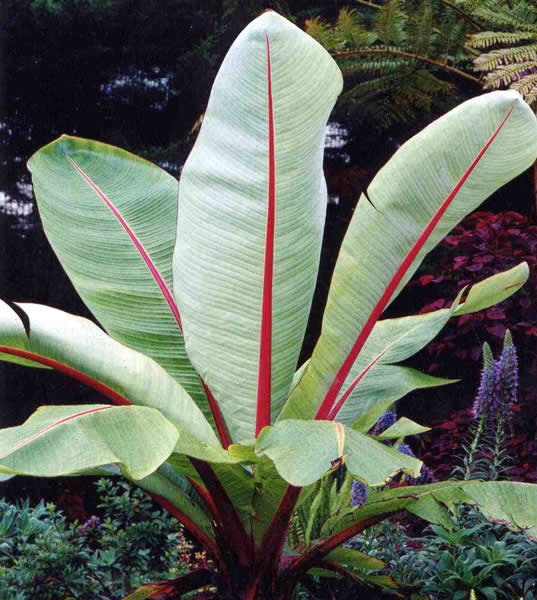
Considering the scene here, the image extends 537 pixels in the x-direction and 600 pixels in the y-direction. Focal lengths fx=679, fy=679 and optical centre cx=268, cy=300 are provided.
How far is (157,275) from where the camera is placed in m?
1.76

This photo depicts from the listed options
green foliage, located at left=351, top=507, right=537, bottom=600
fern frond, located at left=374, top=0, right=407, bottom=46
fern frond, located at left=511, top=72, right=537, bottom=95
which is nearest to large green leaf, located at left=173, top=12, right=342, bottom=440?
green foliage, located at left=351, top=507, right=537, bottom=600

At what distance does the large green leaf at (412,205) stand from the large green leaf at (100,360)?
311mm

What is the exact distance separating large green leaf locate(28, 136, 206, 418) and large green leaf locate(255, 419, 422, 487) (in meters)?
0.64

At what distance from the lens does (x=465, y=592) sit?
144cm

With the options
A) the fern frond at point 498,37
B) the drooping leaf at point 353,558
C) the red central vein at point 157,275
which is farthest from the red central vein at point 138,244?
the fern frond at point 498,37

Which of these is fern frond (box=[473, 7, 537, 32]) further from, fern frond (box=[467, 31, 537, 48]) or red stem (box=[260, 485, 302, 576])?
red stem (box=[260, 485, 302, 576])

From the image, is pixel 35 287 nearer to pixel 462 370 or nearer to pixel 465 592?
pixel 462 370

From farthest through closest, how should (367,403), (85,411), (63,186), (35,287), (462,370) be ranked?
(35,287) < (462,370) < (63,186) < (367,403) < (85,411)

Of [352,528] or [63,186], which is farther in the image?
[63,186]

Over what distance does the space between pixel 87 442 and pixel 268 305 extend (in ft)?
1.83

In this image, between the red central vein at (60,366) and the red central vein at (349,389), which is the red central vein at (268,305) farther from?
the red central vein at (60,366)

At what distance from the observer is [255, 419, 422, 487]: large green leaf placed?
1.00 meters

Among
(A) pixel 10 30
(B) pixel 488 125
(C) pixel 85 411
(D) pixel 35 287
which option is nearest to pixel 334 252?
(D) pixel 35 287

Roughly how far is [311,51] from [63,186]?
774 mm
